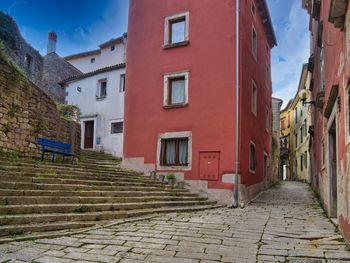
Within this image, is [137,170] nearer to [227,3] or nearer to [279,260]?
[227,3]

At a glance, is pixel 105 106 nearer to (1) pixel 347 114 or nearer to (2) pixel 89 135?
(2) pixel 89 135

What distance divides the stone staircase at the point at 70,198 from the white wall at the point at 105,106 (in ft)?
26.3

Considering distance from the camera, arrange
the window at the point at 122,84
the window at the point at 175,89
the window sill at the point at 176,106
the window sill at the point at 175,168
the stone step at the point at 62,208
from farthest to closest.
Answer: the window at the point at 122,84, the window at the point at 175,89, the window sill at the point at 176,106, the window sill at the point at 175,168, the stone step at the point at 62,208

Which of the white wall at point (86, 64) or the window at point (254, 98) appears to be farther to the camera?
the white wall at point (86, 64)

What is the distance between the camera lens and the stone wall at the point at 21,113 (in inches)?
382

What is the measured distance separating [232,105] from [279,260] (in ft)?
25.5

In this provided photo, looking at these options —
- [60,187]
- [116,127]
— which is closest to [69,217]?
[60,187]

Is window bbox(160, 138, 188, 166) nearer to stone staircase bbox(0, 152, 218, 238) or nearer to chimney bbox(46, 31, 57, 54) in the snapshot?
stone staircase bbox(0, 152, 218, 238)

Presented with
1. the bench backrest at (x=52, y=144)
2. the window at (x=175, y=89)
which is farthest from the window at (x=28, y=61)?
the window at (x=175, y=89)

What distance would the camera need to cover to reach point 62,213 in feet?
19.9

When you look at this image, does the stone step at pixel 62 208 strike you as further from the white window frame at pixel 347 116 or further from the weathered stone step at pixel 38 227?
the white window frame at pixel 347 116

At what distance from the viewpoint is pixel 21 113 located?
10.4m

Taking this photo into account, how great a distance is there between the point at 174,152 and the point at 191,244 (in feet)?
24.5

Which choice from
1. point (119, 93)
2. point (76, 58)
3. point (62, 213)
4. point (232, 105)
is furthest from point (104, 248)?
point (76, 58)
